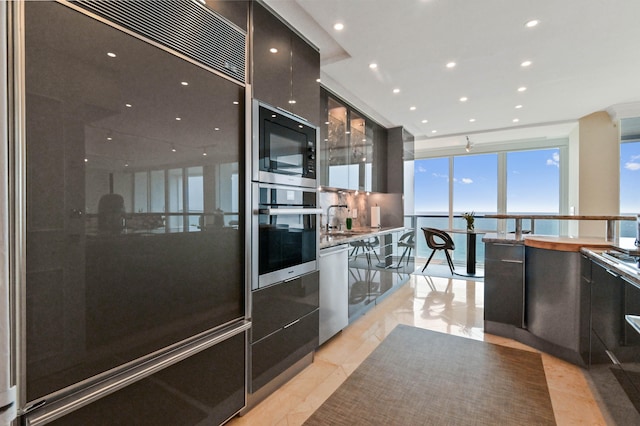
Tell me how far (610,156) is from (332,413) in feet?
17.9

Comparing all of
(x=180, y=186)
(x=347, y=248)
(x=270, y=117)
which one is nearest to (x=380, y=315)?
(x=347, y=248)

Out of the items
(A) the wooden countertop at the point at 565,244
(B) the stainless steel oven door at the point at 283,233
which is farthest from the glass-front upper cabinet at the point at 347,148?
(A) the wooden countertop at the point at 565,244

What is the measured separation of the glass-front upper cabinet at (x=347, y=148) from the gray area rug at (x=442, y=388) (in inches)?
77.0

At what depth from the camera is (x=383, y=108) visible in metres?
4.21

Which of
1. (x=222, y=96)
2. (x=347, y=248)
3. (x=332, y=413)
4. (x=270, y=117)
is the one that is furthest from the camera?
(x=347, y=248)

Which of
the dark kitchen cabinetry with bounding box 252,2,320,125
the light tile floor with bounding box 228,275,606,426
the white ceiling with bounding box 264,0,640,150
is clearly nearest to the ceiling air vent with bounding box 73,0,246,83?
the dark kitchen cabinetry with bounding box 252,2,320,125

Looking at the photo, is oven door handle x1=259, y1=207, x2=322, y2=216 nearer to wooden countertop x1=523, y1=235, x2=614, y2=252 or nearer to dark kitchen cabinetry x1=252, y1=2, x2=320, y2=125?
dark kitchen cabinetry x1=252, y1=2, x2=320, y2=125

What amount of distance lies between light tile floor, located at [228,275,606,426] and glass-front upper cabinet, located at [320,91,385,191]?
5.42ft

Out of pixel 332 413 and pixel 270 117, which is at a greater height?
pixel 270 117

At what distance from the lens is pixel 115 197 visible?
1.19 m

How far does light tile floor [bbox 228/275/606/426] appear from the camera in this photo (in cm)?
183

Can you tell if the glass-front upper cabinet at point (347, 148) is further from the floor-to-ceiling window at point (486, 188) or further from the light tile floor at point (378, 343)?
the floor-to-ceiling window at point (486, 188)

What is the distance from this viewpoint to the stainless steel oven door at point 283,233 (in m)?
1.89

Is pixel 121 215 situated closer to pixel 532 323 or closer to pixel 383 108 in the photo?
pixel 532 323
